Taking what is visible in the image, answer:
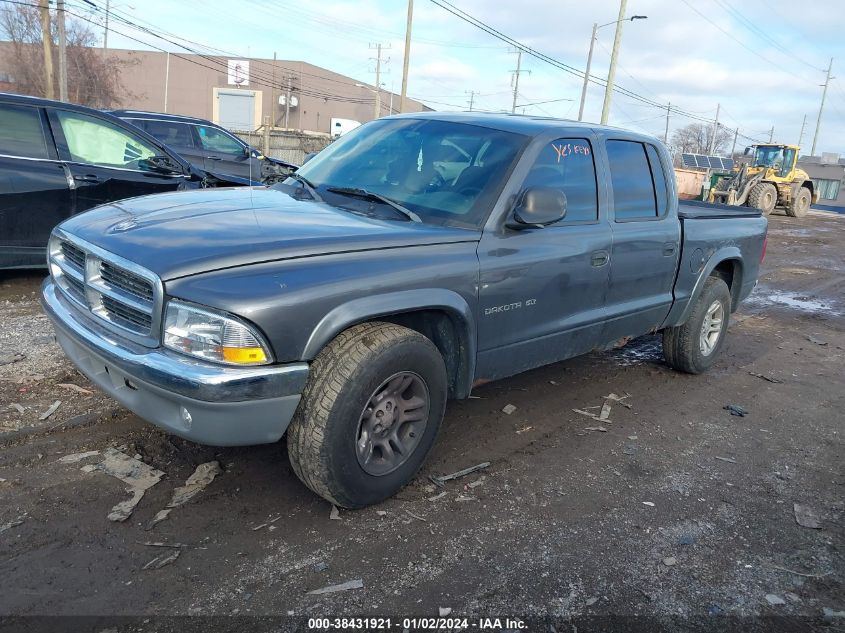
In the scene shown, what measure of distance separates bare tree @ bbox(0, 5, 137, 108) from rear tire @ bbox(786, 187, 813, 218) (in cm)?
4570

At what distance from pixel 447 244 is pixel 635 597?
5.76 ft

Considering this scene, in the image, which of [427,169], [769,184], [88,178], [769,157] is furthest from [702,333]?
[769,157]

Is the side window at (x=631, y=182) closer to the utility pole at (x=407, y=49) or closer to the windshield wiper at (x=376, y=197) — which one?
the windshield wiper at (x=376, y=197)

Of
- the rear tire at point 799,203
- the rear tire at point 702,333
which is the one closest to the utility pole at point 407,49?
the rear tire at point 799,203

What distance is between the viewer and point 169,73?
63.9 m

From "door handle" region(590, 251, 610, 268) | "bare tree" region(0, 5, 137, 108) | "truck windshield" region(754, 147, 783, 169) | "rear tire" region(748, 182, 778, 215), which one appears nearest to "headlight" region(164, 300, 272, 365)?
"door handle" region(590, 251, 610, 268)

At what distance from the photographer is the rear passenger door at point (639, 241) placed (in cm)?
431

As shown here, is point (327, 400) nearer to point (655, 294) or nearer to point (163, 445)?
point (163, 445)

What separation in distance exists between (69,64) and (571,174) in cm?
5586

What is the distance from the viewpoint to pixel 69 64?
49.2 m

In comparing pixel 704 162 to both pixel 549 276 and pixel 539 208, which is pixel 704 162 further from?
pixel 539 208

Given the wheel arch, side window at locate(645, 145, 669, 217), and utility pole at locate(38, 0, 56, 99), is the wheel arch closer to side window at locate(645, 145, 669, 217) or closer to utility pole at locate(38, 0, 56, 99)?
side window at locate(645, 145, 669, 217)

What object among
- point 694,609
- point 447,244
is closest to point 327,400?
point 447,244

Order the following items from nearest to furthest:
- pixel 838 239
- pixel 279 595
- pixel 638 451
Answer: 1. pixel 279 595
2. pixel 638 451
3. pixel 838 239
